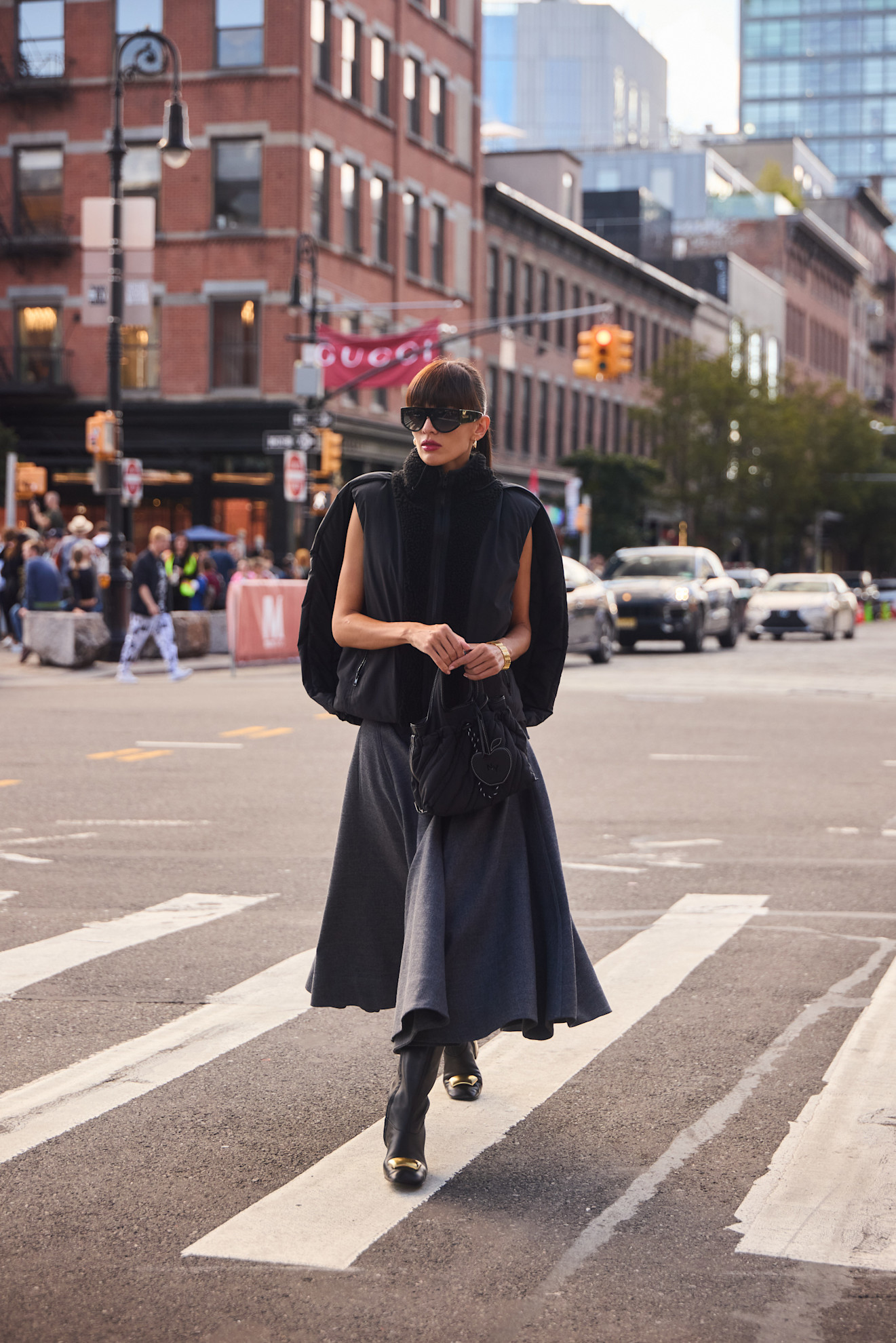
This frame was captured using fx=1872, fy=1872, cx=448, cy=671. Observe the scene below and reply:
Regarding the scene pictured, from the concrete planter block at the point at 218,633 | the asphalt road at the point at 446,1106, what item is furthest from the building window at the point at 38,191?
the asphalt road at the point at 446,1106

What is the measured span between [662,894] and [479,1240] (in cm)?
436

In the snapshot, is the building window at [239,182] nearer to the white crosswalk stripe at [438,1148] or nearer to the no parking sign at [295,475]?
the no parking sign at [295,475]

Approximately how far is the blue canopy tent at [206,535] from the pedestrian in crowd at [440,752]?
35.0 m

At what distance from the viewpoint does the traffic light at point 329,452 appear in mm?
33969

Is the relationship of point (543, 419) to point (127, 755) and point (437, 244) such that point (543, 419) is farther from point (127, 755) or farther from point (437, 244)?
point (127, 755)

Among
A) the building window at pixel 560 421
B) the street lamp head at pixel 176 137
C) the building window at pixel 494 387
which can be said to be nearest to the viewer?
the street lamp head at pixel 176 137

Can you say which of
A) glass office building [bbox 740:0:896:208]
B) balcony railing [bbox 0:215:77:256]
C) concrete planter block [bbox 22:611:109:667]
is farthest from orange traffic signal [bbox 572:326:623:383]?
glass office building [bbox 740:0:896:208]

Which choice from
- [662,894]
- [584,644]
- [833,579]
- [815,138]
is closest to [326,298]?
[833,579]

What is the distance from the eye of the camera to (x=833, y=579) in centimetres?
4166

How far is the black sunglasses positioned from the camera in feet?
14.5

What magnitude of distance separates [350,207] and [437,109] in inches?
261

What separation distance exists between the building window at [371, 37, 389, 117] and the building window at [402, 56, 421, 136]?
72 cm

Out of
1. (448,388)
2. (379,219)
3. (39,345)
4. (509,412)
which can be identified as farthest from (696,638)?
(448,388)

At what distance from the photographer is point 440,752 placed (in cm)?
424
